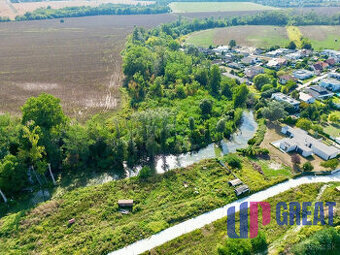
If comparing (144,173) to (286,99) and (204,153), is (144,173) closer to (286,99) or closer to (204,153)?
(204,153)

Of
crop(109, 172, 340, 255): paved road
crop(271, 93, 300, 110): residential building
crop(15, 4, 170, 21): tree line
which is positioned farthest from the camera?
crop(15, 4, 170, 21): tree line

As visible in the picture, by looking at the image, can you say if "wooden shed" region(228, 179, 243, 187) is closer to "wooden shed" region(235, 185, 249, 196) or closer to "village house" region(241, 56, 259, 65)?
"wooden shed" region(235, 185, 249, 196)

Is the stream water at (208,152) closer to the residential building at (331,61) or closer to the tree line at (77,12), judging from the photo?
the residential building at (331,61)

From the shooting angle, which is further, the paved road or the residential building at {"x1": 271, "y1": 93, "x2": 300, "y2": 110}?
the residential building at {"x1": 271, "y1": 93, "x2": 300, "y2": 110}

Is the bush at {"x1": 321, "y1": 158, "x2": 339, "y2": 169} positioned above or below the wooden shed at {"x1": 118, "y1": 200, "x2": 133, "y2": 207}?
below

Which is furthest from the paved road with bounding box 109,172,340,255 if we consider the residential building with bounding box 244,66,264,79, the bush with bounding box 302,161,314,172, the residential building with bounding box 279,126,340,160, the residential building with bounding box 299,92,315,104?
the residential building with bounding box 244,66,264,79

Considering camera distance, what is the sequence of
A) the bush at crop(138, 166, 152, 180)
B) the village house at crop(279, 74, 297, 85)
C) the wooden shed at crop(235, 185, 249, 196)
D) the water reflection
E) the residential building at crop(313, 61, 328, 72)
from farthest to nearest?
the residential building at crop(313, 61, 328, 72) < the village house at crop(279, 74, 297, 85) < the water reflection < the bush at crop(138, 166, 152, 180) < the wooden shed at crop(235, 185, 249, 196)
